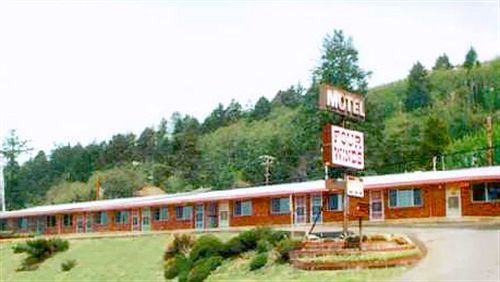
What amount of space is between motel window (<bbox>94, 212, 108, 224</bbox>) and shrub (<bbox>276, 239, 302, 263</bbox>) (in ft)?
122

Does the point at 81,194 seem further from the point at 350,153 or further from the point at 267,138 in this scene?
the point at 350,153

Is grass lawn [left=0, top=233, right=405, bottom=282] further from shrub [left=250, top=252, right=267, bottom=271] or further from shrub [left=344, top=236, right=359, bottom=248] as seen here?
shrub [left=344, top=236, right=359, bottom=248]

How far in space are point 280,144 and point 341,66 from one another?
63.7 ft

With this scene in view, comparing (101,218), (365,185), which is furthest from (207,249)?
(101,218)

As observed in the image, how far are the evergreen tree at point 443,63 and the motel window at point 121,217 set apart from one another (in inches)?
4989

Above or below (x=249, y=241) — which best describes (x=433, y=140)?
above

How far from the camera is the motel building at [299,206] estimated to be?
4019cm

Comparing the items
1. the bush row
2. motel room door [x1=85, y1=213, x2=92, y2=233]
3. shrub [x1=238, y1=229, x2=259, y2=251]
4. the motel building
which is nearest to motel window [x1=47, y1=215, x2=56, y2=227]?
the motel building

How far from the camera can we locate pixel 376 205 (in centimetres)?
4400

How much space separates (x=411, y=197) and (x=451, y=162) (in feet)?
93.1

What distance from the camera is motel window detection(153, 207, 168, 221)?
184 feet

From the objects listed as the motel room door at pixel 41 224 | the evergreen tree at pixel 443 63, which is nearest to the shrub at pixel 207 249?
the motel room door at pixel 41 224

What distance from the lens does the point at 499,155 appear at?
226ft

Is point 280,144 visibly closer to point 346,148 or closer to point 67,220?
point 67,220
